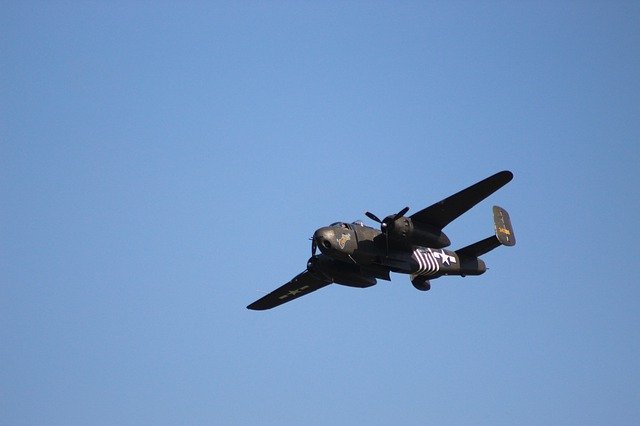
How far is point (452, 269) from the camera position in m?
46.2

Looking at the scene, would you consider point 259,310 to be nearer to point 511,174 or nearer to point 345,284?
point 345,284

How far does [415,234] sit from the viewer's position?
4247 cm

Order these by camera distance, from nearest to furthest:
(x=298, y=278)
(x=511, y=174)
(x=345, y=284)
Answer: (x=511, y=174) < (x=345, y=284) < (x=298, y=278)

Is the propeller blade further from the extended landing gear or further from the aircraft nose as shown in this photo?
the extended landing gear

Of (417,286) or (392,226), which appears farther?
(417,286)

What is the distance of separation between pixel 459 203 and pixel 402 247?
11.3 ft

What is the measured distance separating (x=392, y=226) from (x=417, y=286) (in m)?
5.16

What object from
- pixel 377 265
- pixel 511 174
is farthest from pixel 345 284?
pixel 511 174

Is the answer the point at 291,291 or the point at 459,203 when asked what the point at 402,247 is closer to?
the point at 459,203

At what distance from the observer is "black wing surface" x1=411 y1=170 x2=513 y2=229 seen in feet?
135

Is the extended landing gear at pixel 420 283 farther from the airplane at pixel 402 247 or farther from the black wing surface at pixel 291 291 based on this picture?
the black wing surface at pixel 291 291

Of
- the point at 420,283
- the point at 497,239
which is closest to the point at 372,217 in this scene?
the point at 420,283

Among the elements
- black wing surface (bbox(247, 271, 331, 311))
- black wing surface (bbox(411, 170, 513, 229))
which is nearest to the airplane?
black wing surface (bbox(411, 170, 513, 229))

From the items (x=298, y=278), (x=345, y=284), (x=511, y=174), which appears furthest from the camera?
(x=298, y=278)
